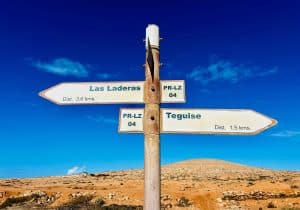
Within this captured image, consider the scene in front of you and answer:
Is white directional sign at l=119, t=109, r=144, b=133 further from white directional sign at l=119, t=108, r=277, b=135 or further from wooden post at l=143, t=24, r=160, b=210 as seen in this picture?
wooden post at l=143, t=24, r=160, b=210

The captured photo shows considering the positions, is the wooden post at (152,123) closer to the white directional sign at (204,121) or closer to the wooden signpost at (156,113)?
the wooden signpost at (156,113)

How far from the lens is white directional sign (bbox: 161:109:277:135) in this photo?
5.61 meters

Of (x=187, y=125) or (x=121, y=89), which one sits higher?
(x=121, y=89)

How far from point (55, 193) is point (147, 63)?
34511 mm

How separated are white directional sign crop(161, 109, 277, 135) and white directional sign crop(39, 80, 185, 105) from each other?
0.21 meters

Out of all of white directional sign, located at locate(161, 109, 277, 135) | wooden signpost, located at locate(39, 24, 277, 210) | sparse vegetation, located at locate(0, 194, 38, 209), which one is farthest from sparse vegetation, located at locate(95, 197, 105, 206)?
white directional sign, located at locate(161, 109, 277, 135)

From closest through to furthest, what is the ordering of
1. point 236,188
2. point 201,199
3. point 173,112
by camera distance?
point 173,112 < point 201,199 < point 236,188

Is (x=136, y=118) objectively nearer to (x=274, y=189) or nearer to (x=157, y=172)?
(x=157, y=172)

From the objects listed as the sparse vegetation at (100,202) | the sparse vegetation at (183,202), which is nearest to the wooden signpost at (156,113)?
the sparse vegetation at (183,202)

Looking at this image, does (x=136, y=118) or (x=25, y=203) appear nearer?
(x=136, y=118)

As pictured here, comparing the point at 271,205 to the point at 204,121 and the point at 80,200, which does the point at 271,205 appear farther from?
the point at 204,121

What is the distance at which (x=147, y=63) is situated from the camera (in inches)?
217

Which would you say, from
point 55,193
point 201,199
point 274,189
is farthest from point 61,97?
point 274,189

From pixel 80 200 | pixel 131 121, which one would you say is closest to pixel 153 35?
pixel 131 121
